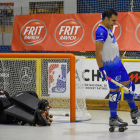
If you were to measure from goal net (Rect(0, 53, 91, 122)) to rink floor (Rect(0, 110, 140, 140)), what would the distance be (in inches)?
16.9

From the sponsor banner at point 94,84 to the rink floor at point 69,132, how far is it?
1614 mm

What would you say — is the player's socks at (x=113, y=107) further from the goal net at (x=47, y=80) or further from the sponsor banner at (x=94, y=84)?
the sponsor banner at (x=94, y=84)

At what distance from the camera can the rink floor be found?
12.8 feet

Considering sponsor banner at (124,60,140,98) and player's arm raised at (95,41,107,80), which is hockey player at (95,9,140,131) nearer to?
player's arm raised at (95,41,107,80)

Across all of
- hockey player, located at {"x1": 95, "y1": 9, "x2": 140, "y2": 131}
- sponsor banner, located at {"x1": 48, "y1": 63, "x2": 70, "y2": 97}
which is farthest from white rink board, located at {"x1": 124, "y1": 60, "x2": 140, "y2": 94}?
hockey player, located at {"x1": 95, "y1": 9, "x2": 140, "y2": 131}

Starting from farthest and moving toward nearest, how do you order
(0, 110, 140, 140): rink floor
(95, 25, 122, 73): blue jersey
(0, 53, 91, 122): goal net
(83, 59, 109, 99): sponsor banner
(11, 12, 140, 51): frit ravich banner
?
(11, 12, 140, 51): frit ravich banner
(83, 59, 109, 99): sponsor banner
(0, 53, 91, 122): goal net
(95, 25, 122, 73): blue jersey
(0, 110, 140, 140): rink floor

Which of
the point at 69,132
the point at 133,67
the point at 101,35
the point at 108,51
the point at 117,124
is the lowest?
the point at 69,132

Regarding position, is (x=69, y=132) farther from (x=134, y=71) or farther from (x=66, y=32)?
(x=66, y=32)

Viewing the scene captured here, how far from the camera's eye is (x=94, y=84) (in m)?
6.87

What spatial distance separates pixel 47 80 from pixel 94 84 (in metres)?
1.56

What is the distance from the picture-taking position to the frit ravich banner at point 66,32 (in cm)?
796

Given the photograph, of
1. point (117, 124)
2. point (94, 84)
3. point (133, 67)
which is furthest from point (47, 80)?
point (133, 67)

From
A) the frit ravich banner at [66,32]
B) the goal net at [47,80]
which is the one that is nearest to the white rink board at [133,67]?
the frit ravich banner at [66,32]

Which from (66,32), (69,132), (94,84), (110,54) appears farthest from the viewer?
(66,32)
